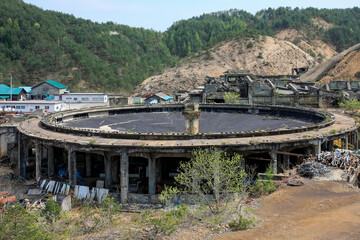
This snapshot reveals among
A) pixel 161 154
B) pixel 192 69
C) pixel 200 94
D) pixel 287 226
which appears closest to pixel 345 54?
pixel 192 69

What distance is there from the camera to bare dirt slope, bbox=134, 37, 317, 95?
117 metres

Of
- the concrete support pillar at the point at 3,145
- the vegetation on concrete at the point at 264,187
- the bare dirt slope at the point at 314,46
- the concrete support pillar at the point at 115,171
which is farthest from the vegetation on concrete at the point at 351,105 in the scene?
the bare dirt slope at the point at 314,46

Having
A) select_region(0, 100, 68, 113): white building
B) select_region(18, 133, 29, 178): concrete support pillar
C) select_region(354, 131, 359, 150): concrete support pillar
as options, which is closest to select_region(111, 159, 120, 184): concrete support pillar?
select_region(18, 133, 29, 178): concrete support pillar

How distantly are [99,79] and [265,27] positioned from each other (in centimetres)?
10000

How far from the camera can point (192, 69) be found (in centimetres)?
12219

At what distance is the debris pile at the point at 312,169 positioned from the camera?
85.5 feet

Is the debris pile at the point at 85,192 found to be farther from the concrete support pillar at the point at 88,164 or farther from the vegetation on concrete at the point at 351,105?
the vegetation on concrete at the point at 351,105

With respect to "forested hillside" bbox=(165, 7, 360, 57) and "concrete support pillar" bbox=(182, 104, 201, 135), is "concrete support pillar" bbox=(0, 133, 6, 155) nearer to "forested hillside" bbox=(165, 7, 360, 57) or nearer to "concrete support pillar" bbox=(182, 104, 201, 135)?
"concrete support pillar" bbox=(182, 104, 201, 135)

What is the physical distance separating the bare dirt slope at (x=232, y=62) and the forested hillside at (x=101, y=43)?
7.19 metres

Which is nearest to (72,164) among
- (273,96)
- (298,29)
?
(273,96)

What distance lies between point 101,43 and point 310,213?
15054 cm

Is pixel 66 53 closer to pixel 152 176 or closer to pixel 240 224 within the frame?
pixel 152 176

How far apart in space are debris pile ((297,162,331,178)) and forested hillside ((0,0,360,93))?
4295 inches

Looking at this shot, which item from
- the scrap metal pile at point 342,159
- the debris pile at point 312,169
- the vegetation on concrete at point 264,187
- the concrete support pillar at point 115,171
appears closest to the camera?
the vegetation on concrete at point 264,187
